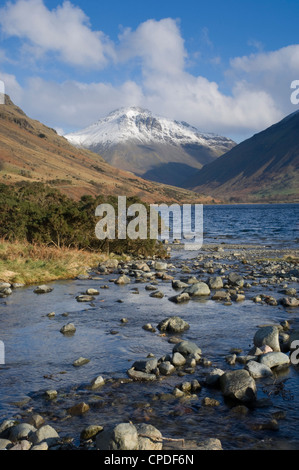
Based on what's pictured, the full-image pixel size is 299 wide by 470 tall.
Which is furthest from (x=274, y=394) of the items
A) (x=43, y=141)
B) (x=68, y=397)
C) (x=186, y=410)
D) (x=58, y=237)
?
(x=43, y=141)

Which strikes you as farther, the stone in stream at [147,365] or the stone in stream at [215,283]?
the stone in stream at [215,283]

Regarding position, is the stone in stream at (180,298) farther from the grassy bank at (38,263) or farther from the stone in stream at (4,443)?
the stone in stream at (4,443)

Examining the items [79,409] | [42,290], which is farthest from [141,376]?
[42,290]

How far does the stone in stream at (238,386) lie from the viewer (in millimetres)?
7727

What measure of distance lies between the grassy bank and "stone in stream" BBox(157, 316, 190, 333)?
9370mm

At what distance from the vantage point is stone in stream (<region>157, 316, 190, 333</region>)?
1232cm

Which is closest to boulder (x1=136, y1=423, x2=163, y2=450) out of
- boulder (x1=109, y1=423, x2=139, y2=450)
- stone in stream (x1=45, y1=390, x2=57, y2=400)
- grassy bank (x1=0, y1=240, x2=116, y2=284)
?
boulder (x1=109, y1=423, x2=139, y2=450)

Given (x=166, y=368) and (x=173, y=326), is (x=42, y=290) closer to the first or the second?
(x=173, y=326)

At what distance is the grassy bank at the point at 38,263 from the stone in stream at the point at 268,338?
12.4 m

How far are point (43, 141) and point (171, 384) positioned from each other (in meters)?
187

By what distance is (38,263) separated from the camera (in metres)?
21.6

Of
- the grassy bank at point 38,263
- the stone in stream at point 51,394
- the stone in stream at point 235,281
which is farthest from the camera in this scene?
the grassy bank at point 38,263

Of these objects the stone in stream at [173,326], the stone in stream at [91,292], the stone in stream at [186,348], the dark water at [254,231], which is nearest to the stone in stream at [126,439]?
the stone in stream at [186,348]
